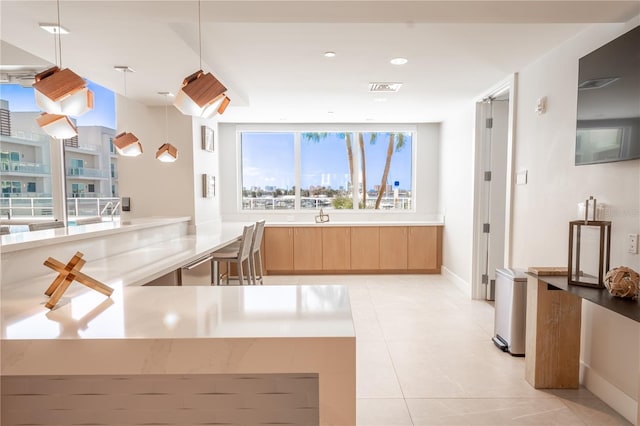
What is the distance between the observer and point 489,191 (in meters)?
4.56

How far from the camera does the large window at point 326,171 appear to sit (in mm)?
6496

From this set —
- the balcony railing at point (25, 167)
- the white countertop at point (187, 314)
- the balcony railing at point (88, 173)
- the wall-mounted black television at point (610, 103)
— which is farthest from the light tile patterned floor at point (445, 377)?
the balcony railing at point (25, 167)

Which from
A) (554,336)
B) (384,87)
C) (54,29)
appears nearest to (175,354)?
(54,29)

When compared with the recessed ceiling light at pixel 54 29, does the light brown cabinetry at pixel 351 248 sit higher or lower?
lower

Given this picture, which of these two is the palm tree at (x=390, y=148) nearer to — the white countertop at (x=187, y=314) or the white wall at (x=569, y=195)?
the white wall at (x=569, y=195)

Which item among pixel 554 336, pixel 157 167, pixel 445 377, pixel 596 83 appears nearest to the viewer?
pixel 596 83

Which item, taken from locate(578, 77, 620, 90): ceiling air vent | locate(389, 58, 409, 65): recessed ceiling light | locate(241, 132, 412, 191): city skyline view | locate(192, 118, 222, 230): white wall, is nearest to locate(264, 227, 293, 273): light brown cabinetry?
locate(192, 118, 222, 230): white wall

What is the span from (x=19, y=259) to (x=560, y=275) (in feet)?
11.0

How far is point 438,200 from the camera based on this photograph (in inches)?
251

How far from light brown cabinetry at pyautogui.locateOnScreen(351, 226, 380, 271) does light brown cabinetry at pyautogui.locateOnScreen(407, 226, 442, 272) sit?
0.54 metres

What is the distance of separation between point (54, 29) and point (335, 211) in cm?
475

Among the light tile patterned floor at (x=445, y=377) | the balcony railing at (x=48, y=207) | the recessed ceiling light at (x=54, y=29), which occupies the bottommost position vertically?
the light tile patterned floor at (x=445, y=377)

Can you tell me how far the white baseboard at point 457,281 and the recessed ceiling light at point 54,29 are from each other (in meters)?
4.84

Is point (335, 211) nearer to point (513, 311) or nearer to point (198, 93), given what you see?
point (513, 311)
